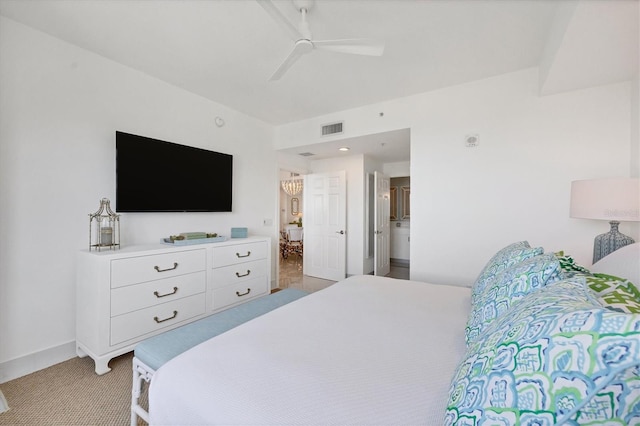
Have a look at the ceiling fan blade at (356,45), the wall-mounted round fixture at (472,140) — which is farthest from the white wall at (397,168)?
the ceiling fan blade at (356,45)

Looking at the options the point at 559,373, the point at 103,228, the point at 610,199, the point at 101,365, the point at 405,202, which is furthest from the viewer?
the point at 405,202

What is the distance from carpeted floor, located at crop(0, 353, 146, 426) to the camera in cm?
158

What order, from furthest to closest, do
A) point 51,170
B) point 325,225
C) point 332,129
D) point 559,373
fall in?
point 325,225 → point 332,129 → point 51,170 → point 559,373

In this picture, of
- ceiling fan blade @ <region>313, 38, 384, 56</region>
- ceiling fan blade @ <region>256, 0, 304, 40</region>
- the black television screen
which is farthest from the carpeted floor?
ceiling fan blade @ <region>313, 38, 384, 56</region>

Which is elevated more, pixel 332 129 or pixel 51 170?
pixel 332 129

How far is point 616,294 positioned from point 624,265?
0.50 metres

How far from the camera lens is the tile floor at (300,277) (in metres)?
4.39

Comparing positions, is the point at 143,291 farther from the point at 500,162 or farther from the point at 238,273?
the point at 500,162

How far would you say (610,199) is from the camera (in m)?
1.70

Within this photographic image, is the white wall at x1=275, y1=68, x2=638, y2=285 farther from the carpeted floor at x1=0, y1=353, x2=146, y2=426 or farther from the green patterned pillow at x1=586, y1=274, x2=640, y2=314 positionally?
the carpeted floor at x1=0, y1=353, x2=146, y2=426

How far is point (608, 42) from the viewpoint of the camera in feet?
5.66

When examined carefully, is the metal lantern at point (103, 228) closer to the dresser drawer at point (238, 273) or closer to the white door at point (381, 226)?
the dresser drawer at point (238, 273)

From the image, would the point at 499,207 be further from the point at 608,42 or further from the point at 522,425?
the point at 522,425

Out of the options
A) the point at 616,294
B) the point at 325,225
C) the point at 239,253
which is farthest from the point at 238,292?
the point at 616,294
